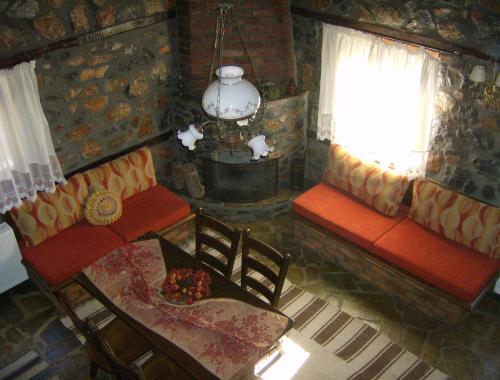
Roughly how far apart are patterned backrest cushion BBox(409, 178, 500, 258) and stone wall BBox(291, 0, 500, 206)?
209 mm

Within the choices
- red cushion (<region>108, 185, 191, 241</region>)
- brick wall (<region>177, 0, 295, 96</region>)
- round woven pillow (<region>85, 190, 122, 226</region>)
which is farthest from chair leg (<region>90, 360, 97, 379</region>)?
brick wall (<region>177, 0, 295, 96</region>)

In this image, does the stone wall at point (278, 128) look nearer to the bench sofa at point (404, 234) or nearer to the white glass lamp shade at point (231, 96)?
the bench sofa at point (404, 234)

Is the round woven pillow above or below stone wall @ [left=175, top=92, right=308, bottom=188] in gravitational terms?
below

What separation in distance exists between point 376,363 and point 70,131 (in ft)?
12.7

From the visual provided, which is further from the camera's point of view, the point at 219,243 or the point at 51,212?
the point at 51,212

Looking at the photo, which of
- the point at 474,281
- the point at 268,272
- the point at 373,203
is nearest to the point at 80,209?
the point at 268,272

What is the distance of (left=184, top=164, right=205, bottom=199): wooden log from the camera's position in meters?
6.40

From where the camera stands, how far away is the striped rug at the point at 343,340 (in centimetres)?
451

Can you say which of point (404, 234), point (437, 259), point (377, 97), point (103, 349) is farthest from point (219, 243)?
point (377, 97)

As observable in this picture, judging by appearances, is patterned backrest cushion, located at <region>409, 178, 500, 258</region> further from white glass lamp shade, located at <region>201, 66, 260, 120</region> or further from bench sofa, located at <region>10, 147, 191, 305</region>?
white glass lamp shade, located at <region>201, 66, 260, 120</region>

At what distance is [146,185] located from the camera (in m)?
6.08

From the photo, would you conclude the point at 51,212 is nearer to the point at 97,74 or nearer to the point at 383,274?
the point at 97,74

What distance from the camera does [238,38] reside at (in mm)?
5801

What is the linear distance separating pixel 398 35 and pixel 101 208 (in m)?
3.51
